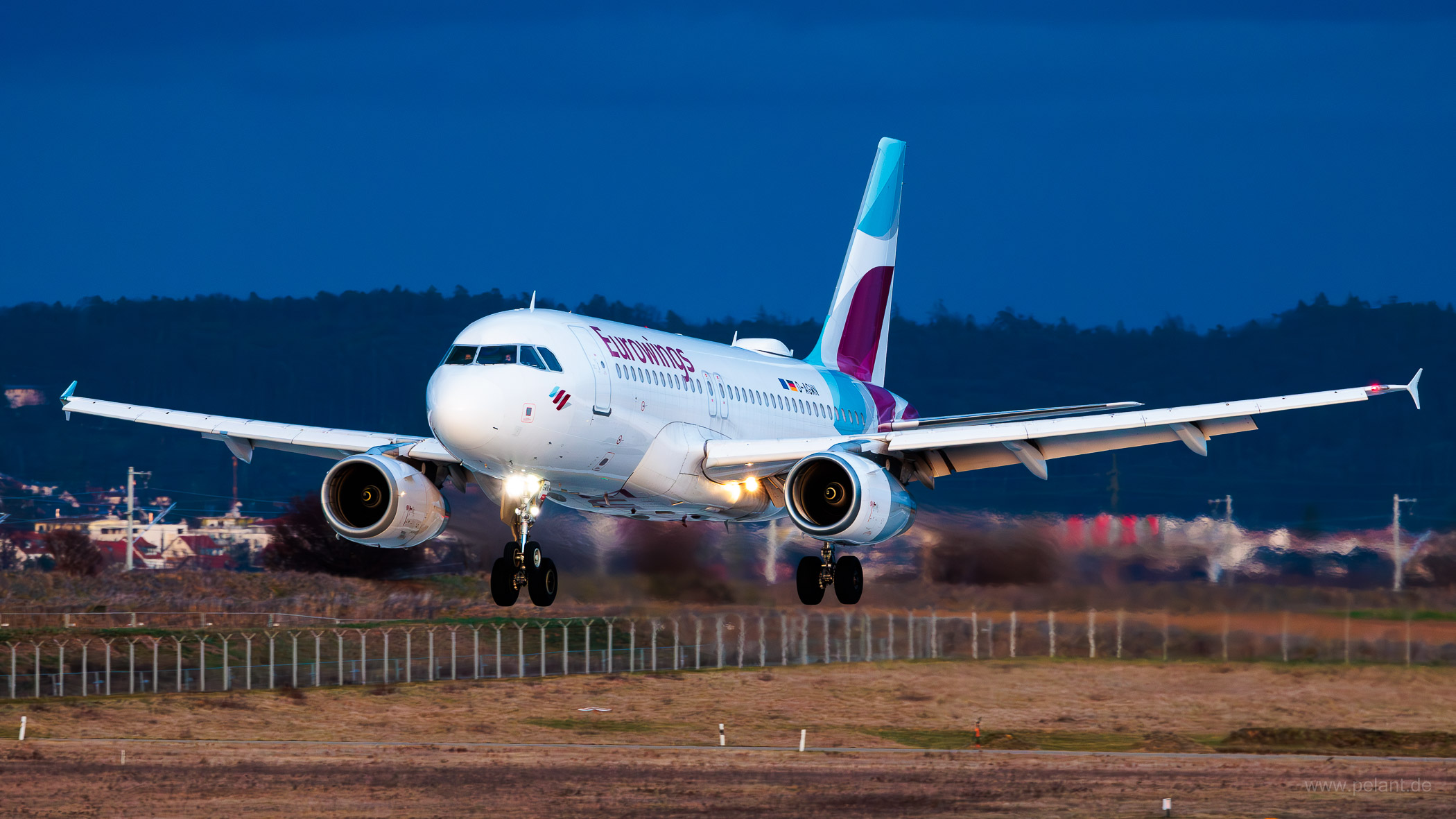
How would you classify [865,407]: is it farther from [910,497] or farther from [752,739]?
[752,739]

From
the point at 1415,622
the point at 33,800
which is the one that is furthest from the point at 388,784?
the point at 1415,622

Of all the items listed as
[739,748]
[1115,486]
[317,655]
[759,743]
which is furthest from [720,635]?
[317,655]

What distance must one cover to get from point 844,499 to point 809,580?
4.75 metres

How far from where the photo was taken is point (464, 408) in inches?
1103

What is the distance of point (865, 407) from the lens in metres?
45.0

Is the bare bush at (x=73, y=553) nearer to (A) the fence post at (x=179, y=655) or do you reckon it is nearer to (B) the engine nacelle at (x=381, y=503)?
(A) the fence post at (x=179, y=655)

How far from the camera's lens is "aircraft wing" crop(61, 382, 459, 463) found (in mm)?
35562

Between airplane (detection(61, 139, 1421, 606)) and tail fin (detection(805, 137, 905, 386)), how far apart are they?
5954 millimetres

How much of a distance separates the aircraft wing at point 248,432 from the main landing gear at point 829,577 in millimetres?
9213

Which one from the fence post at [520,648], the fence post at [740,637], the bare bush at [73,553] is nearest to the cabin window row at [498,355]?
the fence post at [740,637]

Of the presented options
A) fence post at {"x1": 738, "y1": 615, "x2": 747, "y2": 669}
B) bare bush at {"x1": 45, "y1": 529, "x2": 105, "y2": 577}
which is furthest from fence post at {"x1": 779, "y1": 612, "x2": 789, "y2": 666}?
bare bush at {"x1": 45, "y1": 529, "x2": 105, "y2": 577}

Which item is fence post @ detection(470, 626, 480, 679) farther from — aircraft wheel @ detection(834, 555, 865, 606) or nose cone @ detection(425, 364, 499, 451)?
nose cone @ detection(425, 364, 499, 451)

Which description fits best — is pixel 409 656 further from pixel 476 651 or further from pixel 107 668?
pixel 107 668

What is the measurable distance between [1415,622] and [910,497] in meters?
29.5
